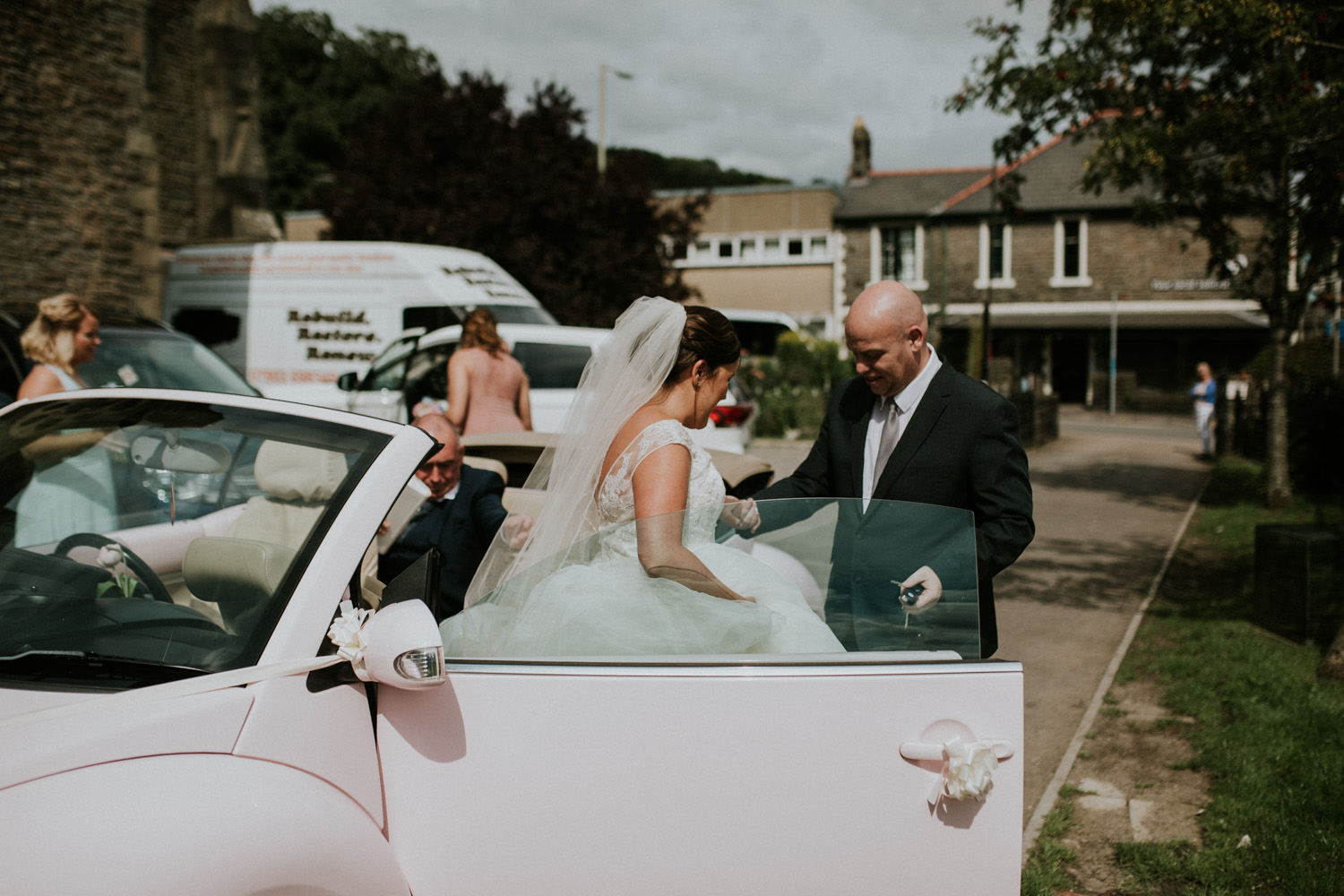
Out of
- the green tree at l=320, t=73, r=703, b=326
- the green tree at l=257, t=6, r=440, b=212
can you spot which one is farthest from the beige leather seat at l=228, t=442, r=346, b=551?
the green tree at l=257, t=6, r=440, b=212

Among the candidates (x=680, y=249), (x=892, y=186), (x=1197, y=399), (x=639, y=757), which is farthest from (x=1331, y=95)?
(x=892, y=186)

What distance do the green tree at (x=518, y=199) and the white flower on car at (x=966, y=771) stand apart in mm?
19246

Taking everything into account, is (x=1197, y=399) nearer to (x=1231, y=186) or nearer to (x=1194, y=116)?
(x=1231, y=186)

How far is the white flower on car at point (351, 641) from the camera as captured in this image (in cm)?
207

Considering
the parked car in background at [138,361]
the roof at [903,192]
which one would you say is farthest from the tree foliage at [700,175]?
the parked car in background at [138,361]

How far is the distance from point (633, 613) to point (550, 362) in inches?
349

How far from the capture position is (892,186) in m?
40.1

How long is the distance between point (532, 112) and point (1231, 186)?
51.0ft

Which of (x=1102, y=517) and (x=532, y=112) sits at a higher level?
(x=532, y=112)

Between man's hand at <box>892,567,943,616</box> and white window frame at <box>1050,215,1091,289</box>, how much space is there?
3723 cm

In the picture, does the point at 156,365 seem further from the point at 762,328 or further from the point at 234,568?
the point at 762,328

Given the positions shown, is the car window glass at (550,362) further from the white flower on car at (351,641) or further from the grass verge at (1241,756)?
the white flower on car at (351,641)

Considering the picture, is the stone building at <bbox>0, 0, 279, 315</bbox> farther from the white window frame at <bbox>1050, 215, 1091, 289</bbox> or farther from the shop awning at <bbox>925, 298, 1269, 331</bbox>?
the white window frame at <bbox>1050, 215, 1091, 289</bbox>

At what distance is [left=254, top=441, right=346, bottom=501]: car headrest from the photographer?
2.65 metres
